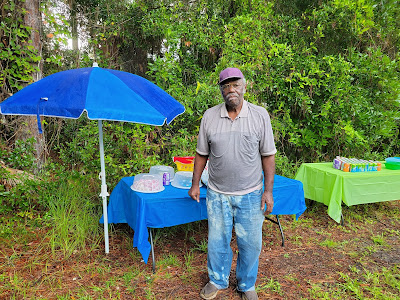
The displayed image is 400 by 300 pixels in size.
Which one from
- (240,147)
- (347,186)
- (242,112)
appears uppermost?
(242,112)

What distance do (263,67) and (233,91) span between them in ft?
12.0

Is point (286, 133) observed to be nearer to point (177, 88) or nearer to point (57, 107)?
point (177, 88)

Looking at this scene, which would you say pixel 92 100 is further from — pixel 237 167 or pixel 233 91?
pixel 237 167

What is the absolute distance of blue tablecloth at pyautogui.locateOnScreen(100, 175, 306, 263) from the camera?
276cm

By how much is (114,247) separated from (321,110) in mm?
4328

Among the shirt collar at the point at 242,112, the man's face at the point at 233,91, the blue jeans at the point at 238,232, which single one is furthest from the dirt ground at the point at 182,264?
the man's face at the point at 233,91

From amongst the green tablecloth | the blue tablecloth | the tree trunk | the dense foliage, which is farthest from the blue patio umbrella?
the green tablecloth

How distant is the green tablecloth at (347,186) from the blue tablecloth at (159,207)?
2.97 ft

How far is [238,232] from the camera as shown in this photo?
7.95 ft

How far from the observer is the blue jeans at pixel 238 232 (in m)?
2.35

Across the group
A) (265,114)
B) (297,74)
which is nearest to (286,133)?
(297,74)

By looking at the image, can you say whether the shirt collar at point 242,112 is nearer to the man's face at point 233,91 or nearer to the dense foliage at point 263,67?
the man's face at point 233,91

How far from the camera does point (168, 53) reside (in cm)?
494

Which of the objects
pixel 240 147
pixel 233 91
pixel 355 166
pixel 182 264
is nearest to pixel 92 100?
pixel 233 91
